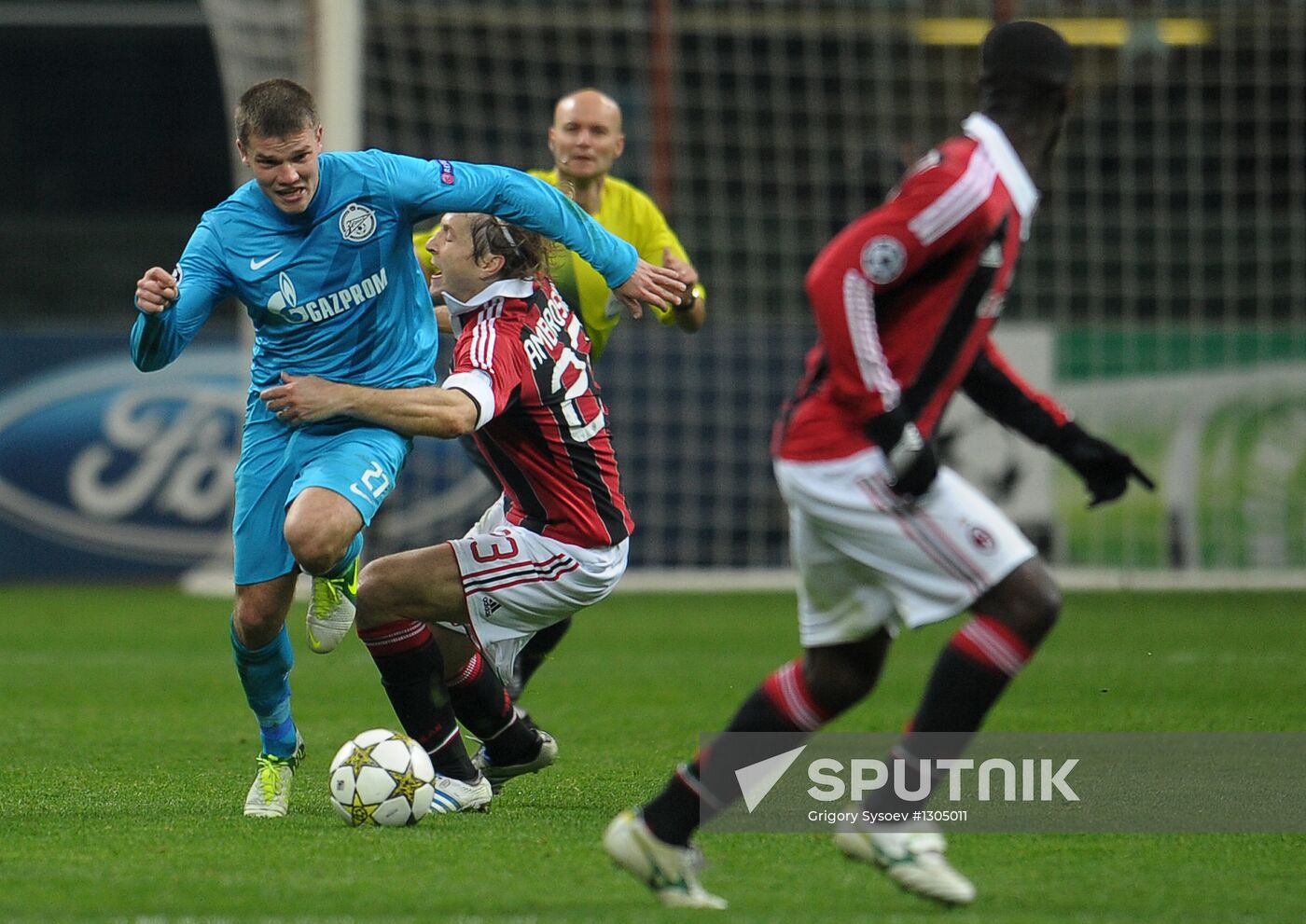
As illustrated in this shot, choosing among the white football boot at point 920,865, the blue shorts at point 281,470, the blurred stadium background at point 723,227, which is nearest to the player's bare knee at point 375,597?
the blue shorts at point 281,470

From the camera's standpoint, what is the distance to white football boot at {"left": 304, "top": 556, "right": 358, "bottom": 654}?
5312 millimetres

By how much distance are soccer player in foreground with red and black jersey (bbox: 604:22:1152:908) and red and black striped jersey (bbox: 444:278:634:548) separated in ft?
4.31

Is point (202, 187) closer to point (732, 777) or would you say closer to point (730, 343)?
point (730, 343)

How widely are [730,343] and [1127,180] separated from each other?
4028 mm

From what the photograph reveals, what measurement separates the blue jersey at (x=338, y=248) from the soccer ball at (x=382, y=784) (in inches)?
43.4

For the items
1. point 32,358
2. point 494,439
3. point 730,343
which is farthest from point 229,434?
point 494,439

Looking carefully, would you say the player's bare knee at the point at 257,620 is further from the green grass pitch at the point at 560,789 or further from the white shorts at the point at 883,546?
the white shorts at the point at 883,546

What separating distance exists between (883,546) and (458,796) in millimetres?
1863

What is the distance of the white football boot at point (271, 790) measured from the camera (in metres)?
5.11

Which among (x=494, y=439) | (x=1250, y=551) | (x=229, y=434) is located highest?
(x=494, y=439)

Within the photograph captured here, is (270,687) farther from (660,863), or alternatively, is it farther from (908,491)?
(908,491)

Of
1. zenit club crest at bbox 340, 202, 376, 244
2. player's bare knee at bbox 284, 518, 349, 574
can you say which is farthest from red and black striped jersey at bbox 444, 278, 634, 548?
player's bare knee at bbox 284, 518, 349, 574

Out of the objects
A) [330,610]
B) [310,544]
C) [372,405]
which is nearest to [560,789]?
[330,610]

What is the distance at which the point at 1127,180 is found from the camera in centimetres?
1524
